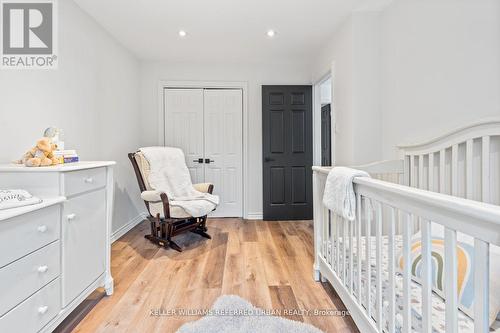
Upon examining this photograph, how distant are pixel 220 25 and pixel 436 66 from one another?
2018mm

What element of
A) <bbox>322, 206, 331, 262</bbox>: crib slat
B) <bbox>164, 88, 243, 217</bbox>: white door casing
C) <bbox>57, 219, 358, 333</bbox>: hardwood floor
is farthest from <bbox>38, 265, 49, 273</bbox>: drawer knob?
<bbox>164, 88, 243, 217</bbox>: white door casing

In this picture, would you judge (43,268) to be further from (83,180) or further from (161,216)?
(161,216)

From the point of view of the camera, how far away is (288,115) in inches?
159

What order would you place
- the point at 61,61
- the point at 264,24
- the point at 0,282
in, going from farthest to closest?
1. the point at 264,24
2. the point at 61,61
3. the point at 0,282

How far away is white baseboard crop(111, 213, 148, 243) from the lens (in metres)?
3.12

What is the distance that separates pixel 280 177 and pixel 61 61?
113 inches

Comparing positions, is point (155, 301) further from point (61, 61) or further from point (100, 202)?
point (61, 61)

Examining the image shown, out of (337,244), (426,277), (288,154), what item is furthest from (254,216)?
(426,277)

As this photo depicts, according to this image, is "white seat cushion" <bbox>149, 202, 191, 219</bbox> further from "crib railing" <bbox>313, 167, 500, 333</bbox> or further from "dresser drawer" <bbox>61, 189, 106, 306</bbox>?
"crib railing" <bbox>313, 167, 500, 333</bbox>

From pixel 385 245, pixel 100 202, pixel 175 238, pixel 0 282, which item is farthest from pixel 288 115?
pixel 0 282

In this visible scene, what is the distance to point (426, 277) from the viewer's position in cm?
84

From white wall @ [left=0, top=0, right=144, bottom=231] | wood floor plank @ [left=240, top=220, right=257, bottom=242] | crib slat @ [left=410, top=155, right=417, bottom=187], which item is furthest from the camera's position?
wood floor plank @ [left=240, top=220, right=257, bottom=242]

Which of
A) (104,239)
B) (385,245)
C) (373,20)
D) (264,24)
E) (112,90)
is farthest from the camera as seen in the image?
(112,90)

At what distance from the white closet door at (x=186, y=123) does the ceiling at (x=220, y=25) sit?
1.68 ft
